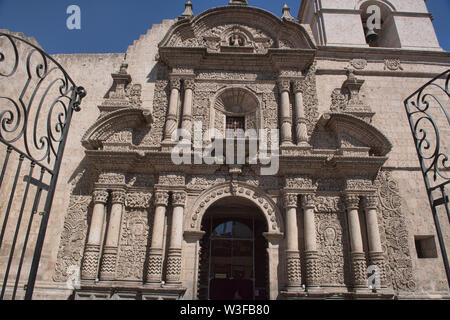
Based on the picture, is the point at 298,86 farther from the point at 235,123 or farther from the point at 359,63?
the point at 359,63

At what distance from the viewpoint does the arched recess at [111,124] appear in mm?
8781

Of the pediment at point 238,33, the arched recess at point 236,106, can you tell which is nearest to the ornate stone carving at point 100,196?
the arched recess at point 236,106

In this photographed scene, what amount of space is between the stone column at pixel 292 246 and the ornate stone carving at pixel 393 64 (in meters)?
5.94

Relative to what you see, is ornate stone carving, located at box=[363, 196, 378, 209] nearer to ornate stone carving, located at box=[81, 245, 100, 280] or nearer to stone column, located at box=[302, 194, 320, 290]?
stone column, located at box=[302, 194, 320, 290]

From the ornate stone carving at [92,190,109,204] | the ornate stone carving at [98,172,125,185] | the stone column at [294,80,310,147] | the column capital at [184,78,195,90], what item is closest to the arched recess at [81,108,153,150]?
the ornate stone carving at [98,172,125,185]

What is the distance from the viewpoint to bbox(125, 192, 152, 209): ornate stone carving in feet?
28.1

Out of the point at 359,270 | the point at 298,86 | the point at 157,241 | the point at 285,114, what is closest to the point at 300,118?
the point at 285,114

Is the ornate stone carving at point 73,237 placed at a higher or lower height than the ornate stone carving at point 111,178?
lower

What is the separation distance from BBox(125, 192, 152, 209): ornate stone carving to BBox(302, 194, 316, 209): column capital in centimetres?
414

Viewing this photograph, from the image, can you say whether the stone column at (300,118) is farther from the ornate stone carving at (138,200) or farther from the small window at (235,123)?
the ornate stone carving at (138,200)

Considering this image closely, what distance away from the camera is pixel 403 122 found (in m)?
9.94
